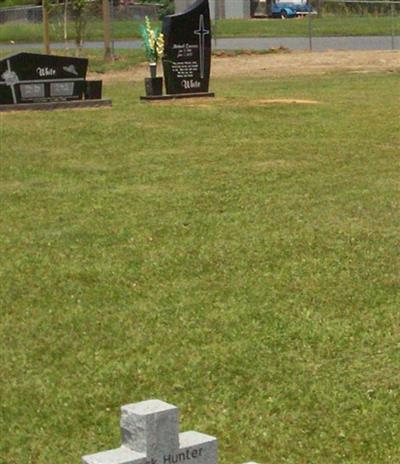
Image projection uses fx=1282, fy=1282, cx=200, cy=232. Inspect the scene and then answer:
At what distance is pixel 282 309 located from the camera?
834cm

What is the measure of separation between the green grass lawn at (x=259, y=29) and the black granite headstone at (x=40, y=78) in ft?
92.6

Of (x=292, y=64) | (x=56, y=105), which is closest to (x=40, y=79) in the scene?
(x=56, y=105)

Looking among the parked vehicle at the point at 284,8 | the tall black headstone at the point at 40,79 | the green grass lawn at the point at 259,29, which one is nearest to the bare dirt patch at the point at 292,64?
the tall black headstone at the point at 40,79

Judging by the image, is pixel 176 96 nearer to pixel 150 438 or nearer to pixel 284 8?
pixel 150 438

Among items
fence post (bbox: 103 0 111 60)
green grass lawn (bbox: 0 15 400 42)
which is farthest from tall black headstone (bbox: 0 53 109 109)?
green grass lawn (bbox: 0 15 400 42)

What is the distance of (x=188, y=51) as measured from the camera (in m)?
22.6

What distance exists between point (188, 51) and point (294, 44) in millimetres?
24418

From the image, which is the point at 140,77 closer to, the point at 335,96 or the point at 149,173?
the point at 335,96

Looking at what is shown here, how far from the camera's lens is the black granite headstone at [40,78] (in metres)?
20.6

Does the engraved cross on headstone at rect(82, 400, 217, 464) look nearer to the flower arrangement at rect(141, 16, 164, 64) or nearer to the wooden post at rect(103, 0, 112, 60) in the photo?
the flower arrangement at rect(141, 16, 164, 64)

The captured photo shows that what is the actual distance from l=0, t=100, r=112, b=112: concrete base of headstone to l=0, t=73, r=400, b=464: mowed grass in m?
4.12

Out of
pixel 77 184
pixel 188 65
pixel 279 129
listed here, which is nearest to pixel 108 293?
pixel 77 184

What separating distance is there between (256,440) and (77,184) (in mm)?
7881

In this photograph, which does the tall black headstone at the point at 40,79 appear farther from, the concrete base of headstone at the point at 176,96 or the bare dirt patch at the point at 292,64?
the bare dirt patch at the point at 292,64
